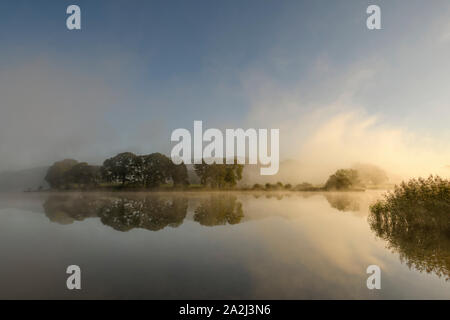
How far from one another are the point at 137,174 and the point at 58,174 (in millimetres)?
34047

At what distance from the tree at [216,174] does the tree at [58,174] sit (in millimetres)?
52067

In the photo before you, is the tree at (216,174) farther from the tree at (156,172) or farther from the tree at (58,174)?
the tree at (58,174)

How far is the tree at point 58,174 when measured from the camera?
99.2 metres

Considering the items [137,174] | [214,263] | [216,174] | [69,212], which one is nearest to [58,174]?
[137,174]

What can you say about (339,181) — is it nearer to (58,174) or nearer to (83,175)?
(83,175)

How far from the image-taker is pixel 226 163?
325ft

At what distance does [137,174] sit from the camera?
308 ft

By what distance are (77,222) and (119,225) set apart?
512 centimetres

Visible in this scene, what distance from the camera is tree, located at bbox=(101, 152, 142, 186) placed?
3679 inches

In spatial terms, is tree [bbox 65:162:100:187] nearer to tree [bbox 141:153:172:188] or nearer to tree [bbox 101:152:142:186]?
tree [bbox 101:152:142:186]

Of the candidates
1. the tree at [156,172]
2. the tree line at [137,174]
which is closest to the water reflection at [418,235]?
the tree line at [137,174]

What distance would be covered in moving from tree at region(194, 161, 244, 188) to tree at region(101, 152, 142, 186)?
22014mm

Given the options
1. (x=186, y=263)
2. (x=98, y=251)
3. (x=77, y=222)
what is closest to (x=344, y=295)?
(x=186, y=263)
